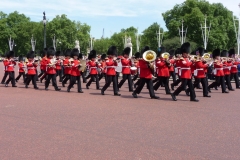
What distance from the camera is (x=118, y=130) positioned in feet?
20.7

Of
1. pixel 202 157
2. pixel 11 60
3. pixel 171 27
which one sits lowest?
pixel 202 157

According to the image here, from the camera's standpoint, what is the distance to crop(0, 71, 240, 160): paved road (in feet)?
16.3

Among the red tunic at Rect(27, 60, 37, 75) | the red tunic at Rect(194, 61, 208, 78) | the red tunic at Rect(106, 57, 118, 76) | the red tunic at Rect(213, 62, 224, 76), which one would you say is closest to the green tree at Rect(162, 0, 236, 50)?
the red tunic at Rect(213, 62, 224, 76)

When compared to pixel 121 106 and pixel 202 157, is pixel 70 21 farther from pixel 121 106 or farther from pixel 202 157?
pixel 202 157

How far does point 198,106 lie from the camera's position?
9.23 m

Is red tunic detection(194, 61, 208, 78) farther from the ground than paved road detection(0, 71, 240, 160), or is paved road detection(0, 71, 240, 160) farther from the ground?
red tunic detection(194, 61, 208, 78)

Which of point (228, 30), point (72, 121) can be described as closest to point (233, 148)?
point (72, 121)

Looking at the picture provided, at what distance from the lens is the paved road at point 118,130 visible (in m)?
4.98

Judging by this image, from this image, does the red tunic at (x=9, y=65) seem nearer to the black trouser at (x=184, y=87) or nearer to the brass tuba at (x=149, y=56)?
the brass tuba at (x=149, y=56)

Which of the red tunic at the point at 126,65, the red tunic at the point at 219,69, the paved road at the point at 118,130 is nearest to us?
the paved road at the point at 118,130

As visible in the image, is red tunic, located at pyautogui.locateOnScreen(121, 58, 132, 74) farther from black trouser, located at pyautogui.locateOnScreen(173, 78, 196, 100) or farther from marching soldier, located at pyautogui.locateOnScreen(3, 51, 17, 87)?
marching soldier, located at pyautogui.locateOnScreen(3, 51, 17, 87)

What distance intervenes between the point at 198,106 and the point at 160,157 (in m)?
4.65

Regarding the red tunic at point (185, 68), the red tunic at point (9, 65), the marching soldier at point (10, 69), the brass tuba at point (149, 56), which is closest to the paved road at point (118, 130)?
the red tunic at point (185, 68)

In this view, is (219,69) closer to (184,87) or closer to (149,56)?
(184,87)
